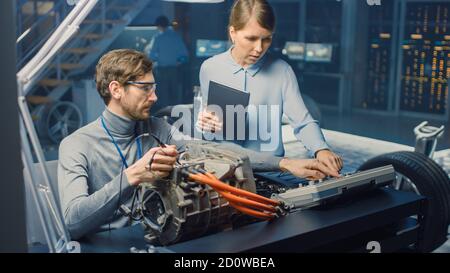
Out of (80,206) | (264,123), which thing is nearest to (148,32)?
(264,123)

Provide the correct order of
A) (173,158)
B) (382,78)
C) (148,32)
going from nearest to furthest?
(173,158), (148,32), (382,78)

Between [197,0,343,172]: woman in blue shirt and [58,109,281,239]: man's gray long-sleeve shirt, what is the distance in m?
0.41

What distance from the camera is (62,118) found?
5.22 meters

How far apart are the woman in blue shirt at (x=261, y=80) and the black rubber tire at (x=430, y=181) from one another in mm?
554

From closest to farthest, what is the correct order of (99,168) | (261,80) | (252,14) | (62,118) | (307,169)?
1. (99,168)
2. (307,169)
3. (252,14)
4. (261,80)
5. (62,118)

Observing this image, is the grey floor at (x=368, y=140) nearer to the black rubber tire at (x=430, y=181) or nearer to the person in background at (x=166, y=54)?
the black rubber tire at (x=430, y=181)

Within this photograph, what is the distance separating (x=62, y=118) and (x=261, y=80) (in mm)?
3371

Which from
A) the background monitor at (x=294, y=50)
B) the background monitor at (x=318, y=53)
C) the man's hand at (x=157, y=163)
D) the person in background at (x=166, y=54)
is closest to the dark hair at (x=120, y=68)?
the man's hand at (x=157, y=163)

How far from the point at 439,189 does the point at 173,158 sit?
160cm

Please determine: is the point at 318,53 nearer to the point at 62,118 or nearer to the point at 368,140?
the point at 368,140

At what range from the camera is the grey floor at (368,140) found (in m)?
2.94

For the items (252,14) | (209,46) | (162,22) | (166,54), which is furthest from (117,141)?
(166,54)

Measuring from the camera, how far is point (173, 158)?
1.27 meters

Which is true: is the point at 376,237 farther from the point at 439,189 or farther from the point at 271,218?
the point at 439,189
